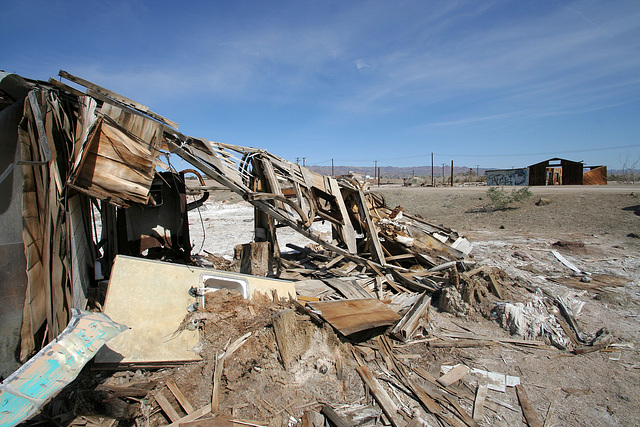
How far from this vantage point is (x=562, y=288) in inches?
277

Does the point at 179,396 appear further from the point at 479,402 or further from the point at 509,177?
the point at 509,177

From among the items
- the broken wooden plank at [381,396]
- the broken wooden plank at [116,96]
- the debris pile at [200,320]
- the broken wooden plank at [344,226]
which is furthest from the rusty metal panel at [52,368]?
the broken wooden plank at [344,226]

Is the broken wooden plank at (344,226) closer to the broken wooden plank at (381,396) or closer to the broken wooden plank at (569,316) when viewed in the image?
→ the broken wooden plank at (381,396)

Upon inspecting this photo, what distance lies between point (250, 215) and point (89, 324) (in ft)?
55.2

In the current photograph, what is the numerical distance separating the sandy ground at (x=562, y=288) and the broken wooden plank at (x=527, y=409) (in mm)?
71

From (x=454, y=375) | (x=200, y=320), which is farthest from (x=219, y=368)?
(x=454, y=375)

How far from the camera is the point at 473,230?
46.6 ft

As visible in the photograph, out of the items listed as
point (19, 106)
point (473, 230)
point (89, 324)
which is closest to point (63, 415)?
point (89, 324)

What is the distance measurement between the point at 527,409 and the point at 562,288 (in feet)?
13.7

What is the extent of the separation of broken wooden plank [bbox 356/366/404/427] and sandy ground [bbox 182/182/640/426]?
101 centimetres

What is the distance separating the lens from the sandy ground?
13.2 feet

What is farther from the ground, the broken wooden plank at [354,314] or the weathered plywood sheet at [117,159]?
the weathered plywood sheet at [117,159]

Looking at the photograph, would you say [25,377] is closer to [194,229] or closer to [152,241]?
[152,241]

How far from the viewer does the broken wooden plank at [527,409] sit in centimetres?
369
